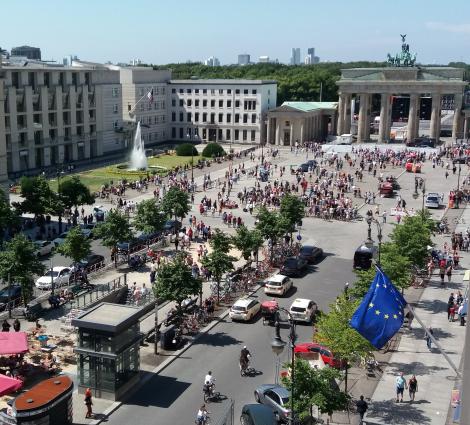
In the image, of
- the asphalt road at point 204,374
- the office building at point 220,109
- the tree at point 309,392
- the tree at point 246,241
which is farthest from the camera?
the office building at point 220,109

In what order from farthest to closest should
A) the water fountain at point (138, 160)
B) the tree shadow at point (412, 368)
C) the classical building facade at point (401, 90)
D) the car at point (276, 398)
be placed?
the classical building facade at point (401, 90) < the water fountain at point (138, 160) < the tree shadow at point (412, 368) < the car at point (276, 398)

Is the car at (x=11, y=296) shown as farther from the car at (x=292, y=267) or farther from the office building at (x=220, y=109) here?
the office building at (x=220, y=109)

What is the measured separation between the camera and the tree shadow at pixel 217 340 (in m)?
30.3

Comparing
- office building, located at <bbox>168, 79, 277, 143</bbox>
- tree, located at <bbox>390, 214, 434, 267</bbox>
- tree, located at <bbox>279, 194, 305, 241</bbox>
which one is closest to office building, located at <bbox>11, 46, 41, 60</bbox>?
office building, located at <bbox>168, 79, 277, 143</bbox>

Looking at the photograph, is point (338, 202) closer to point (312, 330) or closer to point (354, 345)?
point (312, 330)

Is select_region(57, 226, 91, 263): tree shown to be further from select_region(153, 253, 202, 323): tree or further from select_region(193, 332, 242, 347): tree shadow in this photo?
select_region(193, 332, 242, 347): tree shadow

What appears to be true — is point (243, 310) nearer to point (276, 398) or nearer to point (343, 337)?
point (276, 398)

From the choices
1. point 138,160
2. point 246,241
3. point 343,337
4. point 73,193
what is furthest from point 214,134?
point 343,337

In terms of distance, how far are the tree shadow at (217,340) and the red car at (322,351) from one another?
361 centimetres

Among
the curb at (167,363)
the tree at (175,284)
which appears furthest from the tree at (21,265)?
the curb at (167,363)

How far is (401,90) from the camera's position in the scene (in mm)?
107375

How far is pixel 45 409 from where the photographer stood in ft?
68.9

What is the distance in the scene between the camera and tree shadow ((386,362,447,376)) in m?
27.2

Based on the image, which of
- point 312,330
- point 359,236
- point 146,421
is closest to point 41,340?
point 146,421
